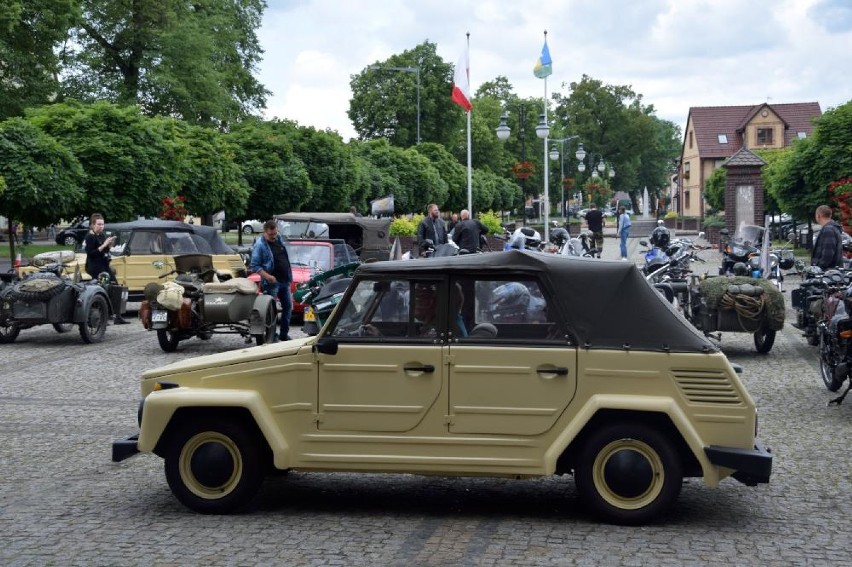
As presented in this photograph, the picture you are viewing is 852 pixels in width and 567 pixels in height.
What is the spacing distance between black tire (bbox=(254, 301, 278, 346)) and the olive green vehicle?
350 inches

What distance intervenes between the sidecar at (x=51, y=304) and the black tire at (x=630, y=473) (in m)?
12.4

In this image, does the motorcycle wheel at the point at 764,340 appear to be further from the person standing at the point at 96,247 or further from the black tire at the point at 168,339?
the person standing at the point at 96,247

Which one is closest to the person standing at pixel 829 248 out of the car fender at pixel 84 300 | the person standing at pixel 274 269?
the person standing at pixel 274 269

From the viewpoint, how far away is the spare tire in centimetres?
1758

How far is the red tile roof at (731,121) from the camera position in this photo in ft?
356

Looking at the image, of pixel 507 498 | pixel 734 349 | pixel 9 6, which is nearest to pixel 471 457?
pixel 507 498

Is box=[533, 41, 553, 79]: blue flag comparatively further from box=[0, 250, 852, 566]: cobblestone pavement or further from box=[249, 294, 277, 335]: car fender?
box=[0, 250, 852, 566]: cobblestone pavement

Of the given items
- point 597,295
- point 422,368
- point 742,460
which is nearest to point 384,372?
point 422,368

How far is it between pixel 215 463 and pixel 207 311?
9359 mm

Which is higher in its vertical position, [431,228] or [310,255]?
[431,228]


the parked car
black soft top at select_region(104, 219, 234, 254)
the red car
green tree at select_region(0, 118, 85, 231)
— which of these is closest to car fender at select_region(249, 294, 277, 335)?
the red car

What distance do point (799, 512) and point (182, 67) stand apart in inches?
2041

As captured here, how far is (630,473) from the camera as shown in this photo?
690 centimetres

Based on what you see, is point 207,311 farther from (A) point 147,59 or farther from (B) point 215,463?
(A) point 147,59
